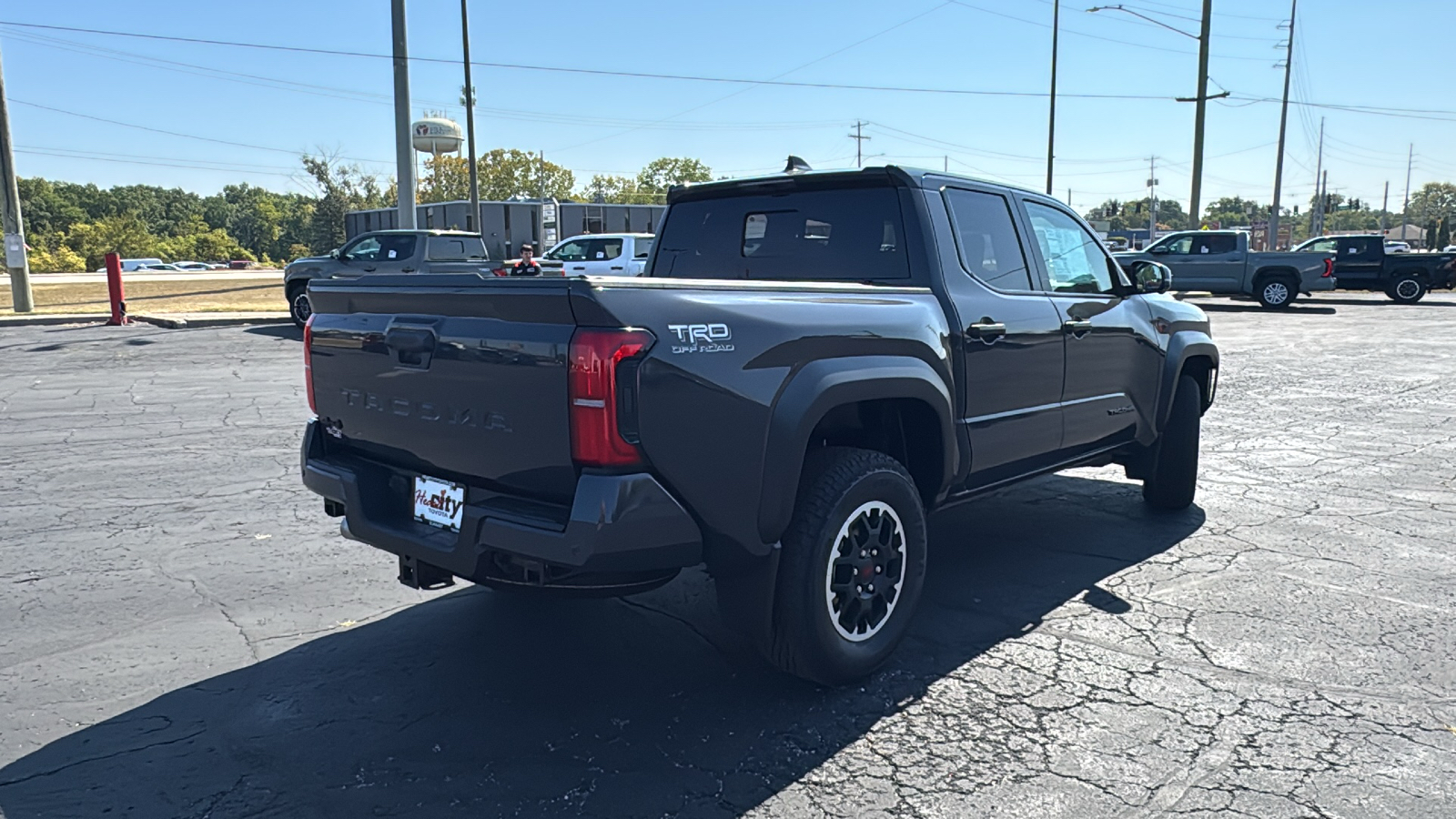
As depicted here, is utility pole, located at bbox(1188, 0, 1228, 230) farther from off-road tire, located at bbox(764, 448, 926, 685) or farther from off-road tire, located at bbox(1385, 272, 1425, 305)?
off-road tire, located at bbox(764, 448, 926, 685)

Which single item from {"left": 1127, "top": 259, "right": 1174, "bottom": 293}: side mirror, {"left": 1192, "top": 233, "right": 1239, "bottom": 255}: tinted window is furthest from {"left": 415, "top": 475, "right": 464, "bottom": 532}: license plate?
{"left": 1192, "top": 233, "right": 1239, "bottom": 255}: tinted window

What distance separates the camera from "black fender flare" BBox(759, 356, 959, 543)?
10.6ft

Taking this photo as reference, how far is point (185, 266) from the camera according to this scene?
227 feet

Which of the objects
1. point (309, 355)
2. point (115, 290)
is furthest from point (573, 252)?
point (309, 355)

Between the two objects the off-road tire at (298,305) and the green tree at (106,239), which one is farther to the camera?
the green tree at (106,239)

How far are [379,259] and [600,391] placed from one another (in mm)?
15934

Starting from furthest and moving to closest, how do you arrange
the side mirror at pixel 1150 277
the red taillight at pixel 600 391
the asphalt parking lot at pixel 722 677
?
the side mirror at pixel 1150 277 < the asphalt parking lot at pixel 722 677 < the red taillight at pixel 600 391

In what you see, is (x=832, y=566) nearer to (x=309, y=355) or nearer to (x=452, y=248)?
(x=309, y=355)

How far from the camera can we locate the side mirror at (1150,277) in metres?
5.52

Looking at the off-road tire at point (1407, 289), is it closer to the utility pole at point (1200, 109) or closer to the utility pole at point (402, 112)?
the utility pole at point (1200, 109)

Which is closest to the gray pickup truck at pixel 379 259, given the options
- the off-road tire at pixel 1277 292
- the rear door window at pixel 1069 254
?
the rear door window at pixel 1069 254

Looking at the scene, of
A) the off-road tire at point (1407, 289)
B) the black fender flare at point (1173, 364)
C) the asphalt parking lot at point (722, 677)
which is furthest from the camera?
the off-road tire at point (1407, 289)

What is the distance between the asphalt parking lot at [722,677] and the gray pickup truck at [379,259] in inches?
444

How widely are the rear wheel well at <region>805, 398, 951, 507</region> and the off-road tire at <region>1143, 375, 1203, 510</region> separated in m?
2.49
